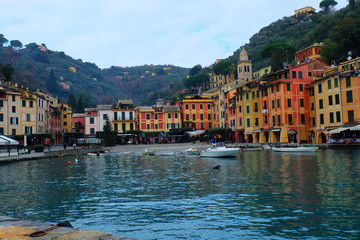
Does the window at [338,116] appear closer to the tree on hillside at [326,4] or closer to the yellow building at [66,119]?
the yellow building at [66,119]

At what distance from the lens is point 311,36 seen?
3871 inches

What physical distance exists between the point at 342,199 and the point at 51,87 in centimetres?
15731

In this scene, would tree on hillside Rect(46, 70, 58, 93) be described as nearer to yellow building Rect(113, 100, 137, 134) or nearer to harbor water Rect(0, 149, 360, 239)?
yellow building Rect(113, 100, 137, 134)

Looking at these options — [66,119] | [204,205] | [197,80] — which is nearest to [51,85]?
[66,119]

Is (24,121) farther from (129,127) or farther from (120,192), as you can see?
(120,192)

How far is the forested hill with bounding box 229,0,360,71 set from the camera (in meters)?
68.9

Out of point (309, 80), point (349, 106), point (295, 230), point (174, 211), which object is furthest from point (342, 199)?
point (309, 80)

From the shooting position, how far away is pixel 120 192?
17.5 m

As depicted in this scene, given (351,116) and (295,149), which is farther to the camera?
(351,116)

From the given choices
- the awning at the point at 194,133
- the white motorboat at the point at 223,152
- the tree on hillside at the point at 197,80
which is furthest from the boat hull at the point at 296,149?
the tree on hillside at the point at 197,80

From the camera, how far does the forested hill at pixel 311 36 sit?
68938 millimetres

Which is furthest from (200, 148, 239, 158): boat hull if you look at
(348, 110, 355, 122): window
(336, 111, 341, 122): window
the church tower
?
the church tower

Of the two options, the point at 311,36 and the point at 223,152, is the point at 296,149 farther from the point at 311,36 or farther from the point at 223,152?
the point at 311,36

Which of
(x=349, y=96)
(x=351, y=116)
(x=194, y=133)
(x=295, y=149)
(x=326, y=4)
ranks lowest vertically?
(x=295, y=149)
